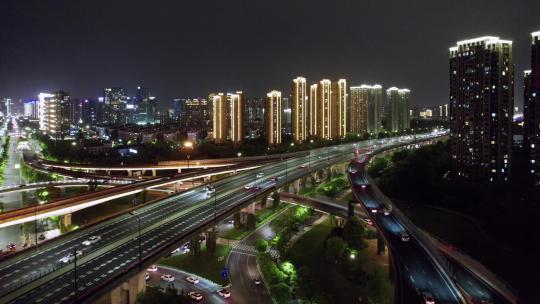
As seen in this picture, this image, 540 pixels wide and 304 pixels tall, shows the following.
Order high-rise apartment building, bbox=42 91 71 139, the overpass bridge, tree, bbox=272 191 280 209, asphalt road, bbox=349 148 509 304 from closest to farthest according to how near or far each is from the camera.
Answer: the overpass bridge → asphalt road, bbox=349 148 509 304 → tree, bbox=272 191 280 209 → high-rise apartment building, bbox=42 91 71 139

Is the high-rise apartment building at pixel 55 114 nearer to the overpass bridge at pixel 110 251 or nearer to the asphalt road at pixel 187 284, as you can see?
the overpass bridge at pixel 110 251

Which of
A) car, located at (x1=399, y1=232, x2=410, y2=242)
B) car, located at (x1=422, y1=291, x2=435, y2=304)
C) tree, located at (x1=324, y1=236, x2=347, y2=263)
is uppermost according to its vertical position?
car, located at (x1=399, y1=232, x2=410, y2=242)

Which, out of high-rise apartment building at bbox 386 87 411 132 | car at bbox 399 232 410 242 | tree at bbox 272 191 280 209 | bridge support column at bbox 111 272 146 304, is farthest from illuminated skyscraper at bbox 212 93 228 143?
bridge support column at bbox 111 272 146 304

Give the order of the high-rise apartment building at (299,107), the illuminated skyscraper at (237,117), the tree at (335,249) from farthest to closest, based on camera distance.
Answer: the illuminated skyscraper at (237,117), the high-rise apartment building at (299,107), the tree at (335,249)

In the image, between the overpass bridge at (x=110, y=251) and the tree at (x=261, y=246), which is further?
the tree at (x=261, y=246)

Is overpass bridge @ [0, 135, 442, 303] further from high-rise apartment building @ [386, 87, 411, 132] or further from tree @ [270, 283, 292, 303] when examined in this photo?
high-rise apartment building @ [386, 87, 411, 132]

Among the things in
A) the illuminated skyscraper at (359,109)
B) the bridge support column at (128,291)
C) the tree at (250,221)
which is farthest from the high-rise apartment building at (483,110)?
the illuminated skyscraper at (359,109)
